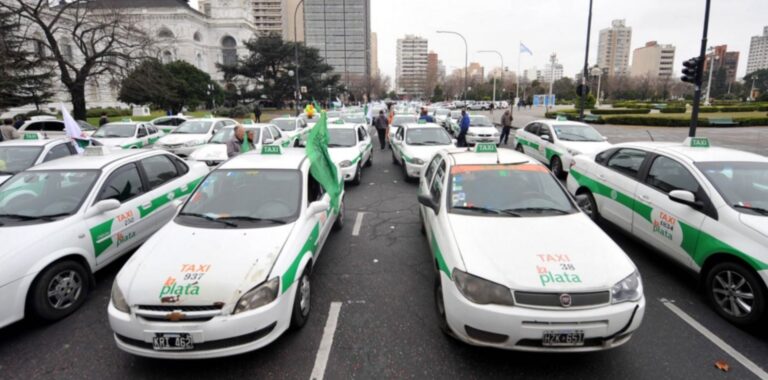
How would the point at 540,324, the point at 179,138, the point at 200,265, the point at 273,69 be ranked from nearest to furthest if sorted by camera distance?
the point at 540,324, the point at 200,265, the point at 179,138, the point at 273,69

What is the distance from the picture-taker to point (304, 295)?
4016 millimetres

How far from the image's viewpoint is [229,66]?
52312 millimetres

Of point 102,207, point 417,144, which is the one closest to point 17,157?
point 102,207

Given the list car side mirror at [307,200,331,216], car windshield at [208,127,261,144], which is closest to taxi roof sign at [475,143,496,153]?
car side mirror at [307,200,331,216]

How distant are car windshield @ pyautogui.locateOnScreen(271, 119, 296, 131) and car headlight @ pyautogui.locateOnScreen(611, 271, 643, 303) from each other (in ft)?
55.4

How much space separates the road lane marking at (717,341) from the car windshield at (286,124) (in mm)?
16525

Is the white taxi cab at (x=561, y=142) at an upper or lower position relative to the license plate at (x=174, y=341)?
upper

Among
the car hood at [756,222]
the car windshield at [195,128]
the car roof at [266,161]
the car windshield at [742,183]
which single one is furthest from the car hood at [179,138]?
the car hood at [756,222]

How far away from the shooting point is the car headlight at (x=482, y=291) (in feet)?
10.2

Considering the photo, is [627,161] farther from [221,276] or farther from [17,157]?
[17,157]

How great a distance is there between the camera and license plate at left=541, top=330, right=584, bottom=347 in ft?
9.87

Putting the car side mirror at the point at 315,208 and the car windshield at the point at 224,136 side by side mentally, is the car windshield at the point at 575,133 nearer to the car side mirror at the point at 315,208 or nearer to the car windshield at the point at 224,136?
the car side mirror at the point at 315,208

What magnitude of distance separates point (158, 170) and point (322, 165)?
2549 mm

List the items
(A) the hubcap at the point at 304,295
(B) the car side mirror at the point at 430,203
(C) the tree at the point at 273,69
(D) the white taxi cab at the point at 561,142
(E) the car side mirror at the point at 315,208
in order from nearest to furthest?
1. (A) the hubcap at the point at 304,295
2. (E) the car side mirror at the point at 315,208
3. (B) the car side mirror at the point at 430,203
4. (D) the white taxi cab at the point at 561,142
5. (C) the tree at the point at 273,69
